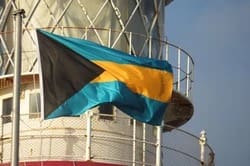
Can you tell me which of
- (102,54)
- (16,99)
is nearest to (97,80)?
(102,54)

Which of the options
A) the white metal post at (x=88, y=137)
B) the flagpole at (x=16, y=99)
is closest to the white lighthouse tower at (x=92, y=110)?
the white metal post at (x=88, y=137)

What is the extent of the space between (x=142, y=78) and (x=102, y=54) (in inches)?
41.8

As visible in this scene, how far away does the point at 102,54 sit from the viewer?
26.5 meters

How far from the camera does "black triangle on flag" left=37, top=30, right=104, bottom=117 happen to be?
2470 cm

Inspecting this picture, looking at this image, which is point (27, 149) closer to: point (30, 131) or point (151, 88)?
point (30, 131)

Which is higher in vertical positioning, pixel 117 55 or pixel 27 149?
pixel 117 55

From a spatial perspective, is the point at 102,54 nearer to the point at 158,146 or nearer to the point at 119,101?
the point at 119,101

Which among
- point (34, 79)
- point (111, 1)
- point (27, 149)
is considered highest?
point (111, 1)

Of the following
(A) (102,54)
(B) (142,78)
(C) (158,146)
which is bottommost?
(C) (158,146)

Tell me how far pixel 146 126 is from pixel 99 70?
3.21 metres

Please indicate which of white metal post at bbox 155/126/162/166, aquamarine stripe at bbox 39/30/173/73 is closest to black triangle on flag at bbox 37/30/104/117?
aquamarine stripe at bbox 39/30/173/73

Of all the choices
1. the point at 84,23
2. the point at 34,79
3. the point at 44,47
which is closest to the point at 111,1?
the point at 84,23

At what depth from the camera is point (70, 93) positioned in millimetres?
25078

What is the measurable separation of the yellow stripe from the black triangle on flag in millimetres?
250
